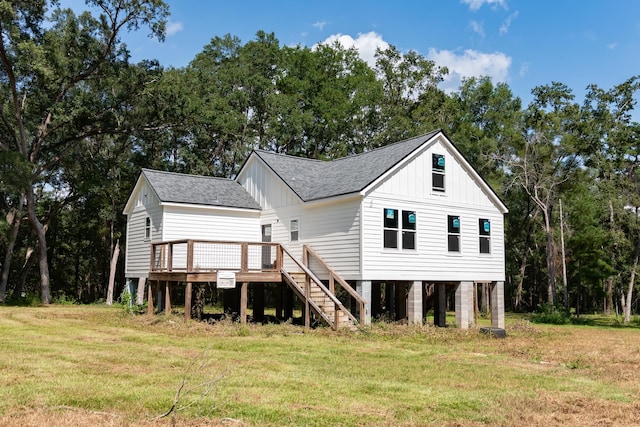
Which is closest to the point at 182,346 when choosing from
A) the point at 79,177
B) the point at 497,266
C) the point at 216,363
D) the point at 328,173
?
the point at 216,363

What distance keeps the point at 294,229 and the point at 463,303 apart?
7.07 m

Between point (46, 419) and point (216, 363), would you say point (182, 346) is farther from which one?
point (46, 419)

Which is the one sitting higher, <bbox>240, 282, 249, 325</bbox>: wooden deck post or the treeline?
the treeline

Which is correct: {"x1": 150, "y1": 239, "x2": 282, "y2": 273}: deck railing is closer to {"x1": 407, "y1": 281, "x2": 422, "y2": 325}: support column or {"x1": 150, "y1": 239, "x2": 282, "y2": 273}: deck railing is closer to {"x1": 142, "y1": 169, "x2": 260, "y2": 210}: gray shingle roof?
{"x1": 142, "y1": 169, "x2": 260, "y2": 210}: gray shingle roof

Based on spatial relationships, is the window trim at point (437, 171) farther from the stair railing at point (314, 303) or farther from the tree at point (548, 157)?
the tree at point (548, 157)

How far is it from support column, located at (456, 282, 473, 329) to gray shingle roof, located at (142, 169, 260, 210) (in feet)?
29.0

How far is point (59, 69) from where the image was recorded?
29.0 meters

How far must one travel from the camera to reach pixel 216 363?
1124 centimetres

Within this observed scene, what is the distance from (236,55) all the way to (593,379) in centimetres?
4082

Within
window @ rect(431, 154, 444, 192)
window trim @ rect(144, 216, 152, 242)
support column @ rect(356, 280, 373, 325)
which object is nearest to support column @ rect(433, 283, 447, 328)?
window @ rect(431, 154, 444, 192)

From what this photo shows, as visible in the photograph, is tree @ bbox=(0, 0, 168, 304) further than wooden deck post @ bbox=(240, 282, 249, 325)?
Yes

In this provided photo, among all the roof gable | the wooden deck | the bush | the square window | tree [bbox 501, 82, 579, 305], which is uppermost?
tree [bbox 501, 82, 579, 305]

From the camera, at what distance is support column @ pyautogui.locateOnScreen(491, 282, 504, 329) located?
23266mm

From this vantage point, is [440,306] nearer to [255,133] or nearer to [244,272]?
[244,272]
